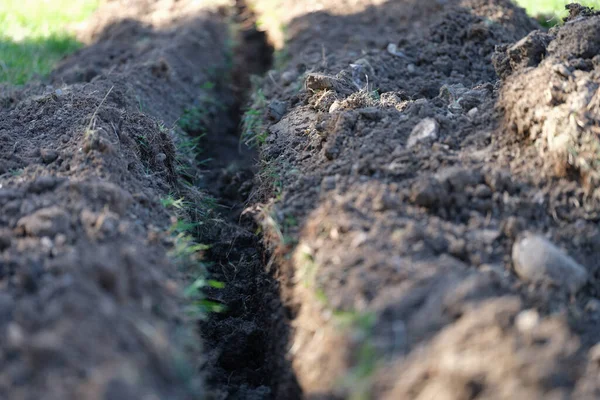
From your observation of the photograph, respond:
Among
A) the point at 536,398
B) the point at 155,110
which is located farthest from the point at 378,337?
the point at 155,110

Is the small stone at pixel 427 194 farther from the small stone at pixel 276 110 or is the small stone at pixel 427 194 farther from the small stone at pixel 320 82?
the small stone at pixel 276 110

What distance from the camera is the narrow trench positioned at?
2770 millimetres

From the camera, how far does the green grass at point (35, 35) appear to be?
554 cm

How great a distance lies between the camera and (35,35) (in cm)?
650

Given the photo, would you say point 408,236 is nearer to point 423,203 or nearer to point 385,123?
point 423,203

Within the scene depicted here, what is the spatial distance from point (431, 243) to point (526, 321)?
56 centimetres

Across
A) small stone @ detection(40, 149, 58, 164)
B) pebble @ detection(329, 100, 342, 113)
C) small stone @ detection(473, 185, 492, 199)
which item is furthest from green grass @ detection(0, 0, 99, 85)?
small stone @ detection(473, 185, 492, 199)

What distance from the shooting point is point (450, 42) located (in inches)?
195

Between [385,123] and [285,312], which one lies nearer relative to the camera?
[285,312]

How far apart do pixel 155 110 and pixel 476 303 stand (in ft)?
10.7

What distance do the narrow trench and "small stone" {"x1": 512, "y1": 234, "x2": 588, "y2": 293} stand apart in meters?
1.00

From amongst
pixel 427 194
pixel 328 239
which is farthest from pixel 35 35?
pixel 427 194

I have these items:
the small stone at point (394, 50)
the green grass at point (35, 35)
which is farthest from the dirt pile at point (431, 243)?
the green grass at point (35, 35)

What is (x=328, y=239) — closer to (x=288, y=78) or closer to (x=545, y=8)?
(x=288, y=78)
